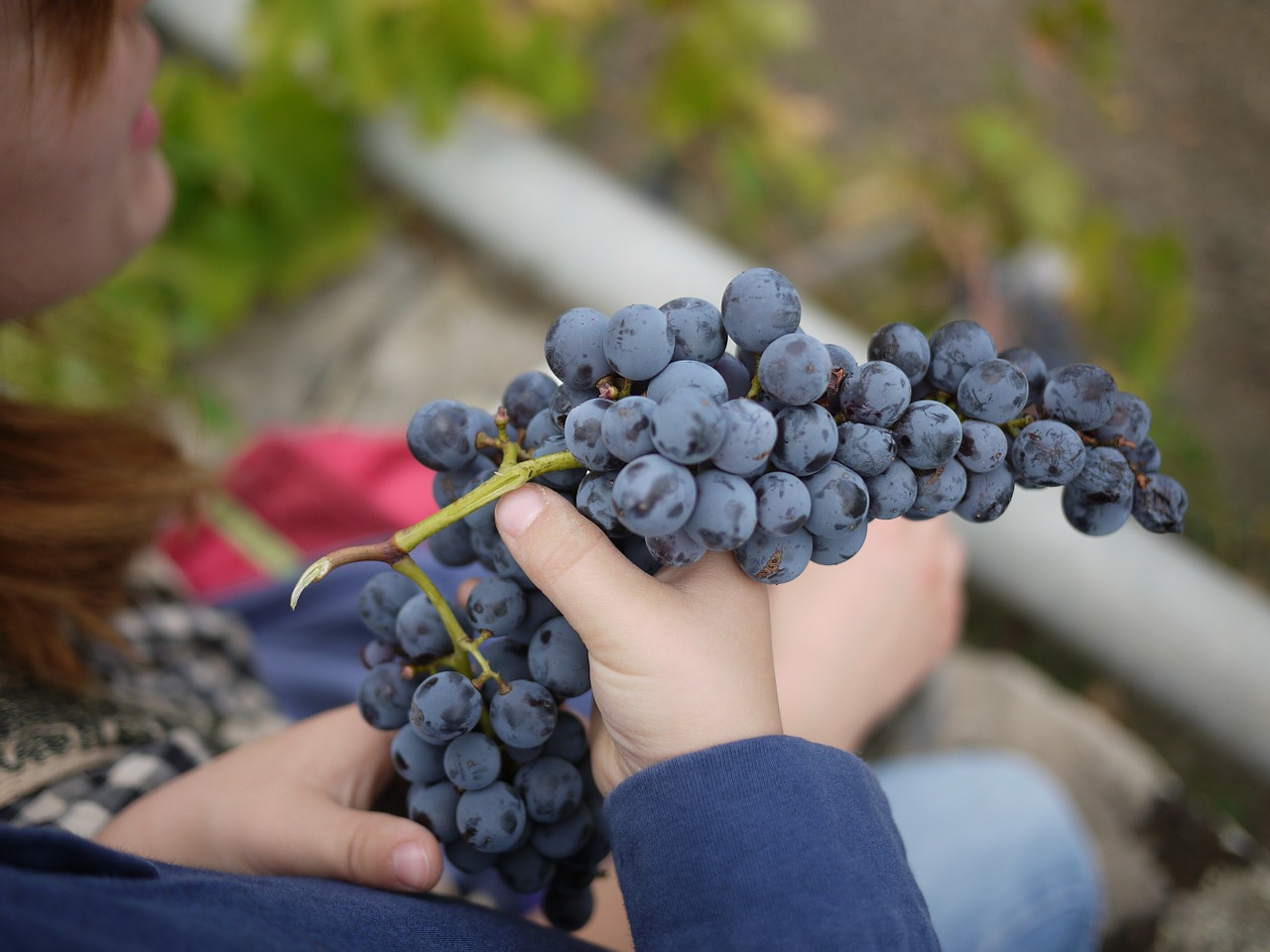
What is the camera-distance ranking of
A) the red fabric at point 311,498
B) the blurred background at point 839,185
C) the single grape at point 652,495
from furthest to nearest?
the blurred background at point 839,185 < the red fabric at point 311,498 < the single grape at point 652,495

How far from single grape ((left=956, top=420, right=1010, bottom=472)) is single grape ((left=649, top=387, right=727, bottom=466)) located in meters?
0.17

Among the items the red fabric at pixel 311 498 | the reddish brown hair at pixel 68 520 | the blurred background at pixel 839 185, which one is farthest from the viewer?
the blurred background at pixel 839 185

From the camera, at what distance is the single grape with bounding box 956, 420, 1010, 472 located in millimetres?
518

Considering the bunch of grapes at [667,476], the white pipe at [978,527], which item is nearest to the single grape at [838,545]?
the bunch of grapes at [667,476]

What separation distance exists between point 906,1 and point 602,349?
7.46 feet

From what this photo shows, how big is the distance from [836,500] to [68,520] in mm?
807

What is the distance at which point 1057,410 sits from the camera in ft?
1.80

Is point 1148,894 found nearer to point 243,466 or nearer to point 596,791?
point 596,791

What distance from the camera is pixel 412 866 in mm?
540

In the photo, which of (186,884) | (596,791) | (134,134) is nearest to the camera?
(186,884)

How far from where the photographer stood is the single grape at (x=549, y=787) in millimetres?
566

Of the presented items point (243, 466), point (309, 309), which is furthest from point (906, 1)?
point (243, 466)

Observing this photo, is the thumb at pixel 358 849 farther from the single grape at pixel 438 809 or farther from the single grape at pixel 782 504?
the single grape at pixel 782 504

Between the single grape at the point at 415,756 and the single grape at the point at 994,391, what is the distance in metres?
0.41
